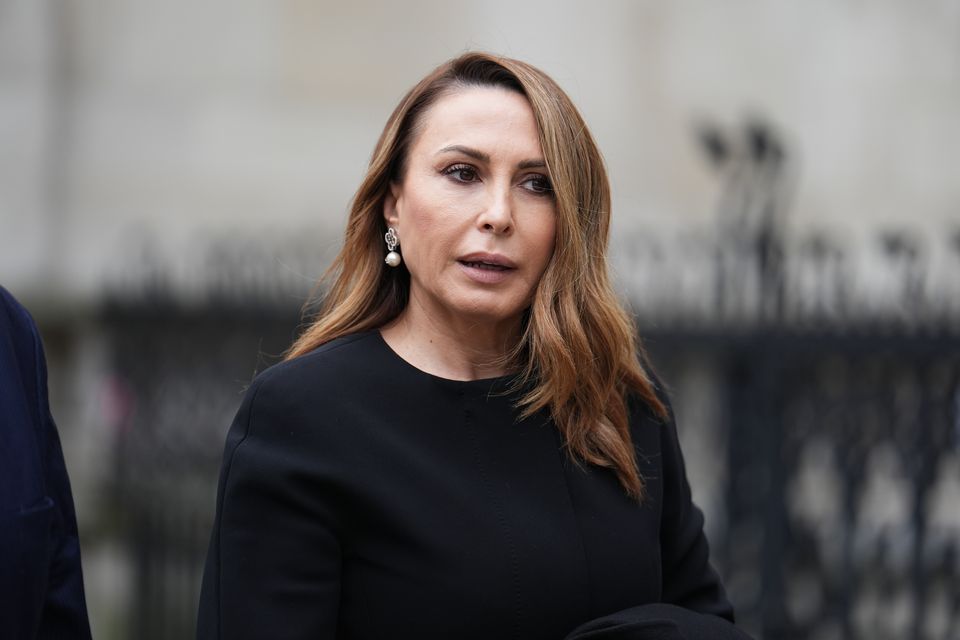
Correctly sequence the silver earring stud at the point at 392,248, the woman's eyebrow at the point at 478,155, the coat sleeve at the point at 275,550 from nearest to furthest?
the coat sleeve at the point at 275,550 < the woman's eyebrow at the point at 478,155 < the silver earring stud at the point at 392,248

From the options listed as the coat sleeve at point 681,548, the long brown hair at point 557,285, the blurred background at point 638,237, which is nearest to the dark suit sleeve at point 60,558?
Result: the long brown hair at point 557,285

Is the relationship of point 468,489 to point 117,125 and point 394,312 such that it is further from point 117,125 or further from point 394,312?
point 117,125

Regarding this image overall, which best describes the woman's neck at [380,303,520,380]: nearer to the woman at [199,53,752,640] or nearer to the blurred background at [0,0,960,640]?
the woman at [199,53,752,640]

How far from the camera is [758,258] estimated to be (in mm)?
4641

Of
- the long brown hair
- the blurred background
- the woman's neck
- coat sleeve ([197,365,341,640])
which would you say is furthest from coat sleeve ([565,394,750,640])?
the blurred background

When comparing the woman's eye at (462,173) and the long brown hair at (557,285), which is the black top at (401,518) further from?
the woman's eye at (462,173)

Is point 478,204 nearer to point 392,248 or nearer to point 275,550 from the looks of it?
point 392,248

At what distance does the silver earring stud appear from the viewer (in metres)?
2.30

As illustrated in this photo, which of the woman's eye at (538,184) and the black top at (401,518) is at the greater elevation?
the woman's eye at (538,184)

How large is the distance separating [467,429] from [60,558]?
0.68 metres

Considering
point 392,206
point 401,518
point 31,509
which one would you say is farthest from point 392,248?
point 31,509

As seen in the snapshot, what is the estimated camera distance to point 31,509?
2.11 metres

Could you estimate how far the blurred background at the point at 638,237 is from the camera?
176 inches

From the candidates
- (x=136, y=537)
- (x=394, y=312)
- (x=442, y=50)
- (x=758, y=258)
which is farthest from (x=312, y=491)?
(x=442, y=50)
